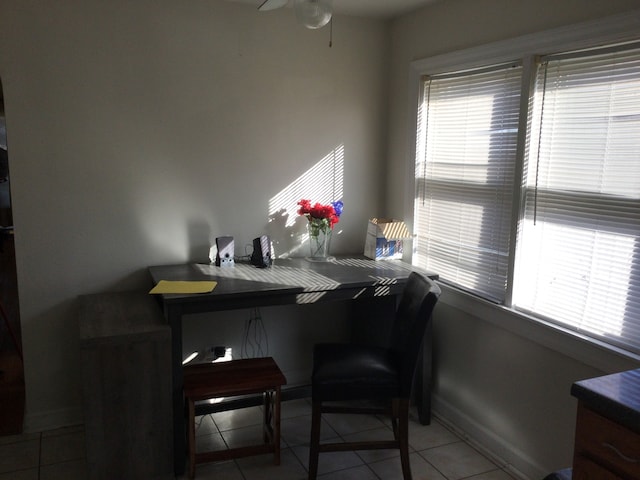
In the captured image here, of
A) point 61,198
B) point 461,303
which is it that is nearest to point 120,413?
point 61,198

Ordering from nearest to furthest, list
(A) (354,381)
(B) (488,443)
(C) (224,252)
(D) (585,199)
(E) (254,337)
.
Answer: (D) (585,199) → (A) (354,381) → (B) (488,443) → (C) (224,252) → (E) (254,337)

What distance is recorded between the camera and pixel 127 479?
8.02 feet

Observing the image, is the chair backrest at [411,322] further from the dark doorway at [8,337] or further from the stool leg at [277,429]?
the dark doorway at [8,337]

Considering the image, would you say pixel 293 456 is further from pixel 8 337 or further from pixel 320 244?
pixel 8 337

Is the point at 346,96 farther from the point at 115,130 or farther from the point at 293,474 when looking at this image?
the point at 293,474

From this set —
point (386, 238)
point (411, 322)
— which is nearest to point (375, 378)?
point (411, 322)

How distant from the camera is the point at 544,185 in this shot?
2479mm

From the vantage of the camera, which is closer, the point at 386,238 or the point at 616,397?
the point at 616,397

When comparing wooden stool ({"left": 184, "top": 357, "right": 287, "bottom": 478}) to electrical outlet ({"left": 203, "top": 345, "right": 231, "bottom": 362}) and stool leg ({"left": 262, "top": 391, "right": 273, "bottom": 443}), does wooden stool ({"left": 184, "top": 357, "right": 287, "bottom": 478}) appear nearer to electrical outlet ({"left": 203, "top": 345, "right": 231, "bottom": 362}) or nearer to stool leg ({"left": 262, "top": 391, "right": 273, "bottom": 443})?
stool leg ({"left": 262, "top": 391, "right": 273, "bottom": 443})

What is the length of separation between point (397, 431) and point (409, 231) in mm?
1236

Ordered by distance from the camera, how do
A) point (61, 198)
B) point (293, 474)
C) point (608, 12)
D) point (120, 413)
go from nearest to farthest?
point (608, 12) → point (120, 413) → point (293, 474) → point (61, 198)

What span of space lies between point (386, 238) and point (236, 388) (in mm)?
1329

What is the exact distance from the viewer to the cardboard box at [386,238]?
3.34m

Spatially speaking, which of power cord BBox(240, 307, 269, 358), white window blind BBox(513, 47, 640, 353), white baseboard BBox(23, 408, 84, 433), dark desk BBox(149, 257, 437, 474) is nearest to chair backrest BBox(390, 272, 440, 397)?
dark desk BBox(149, 257, 437, 474)
